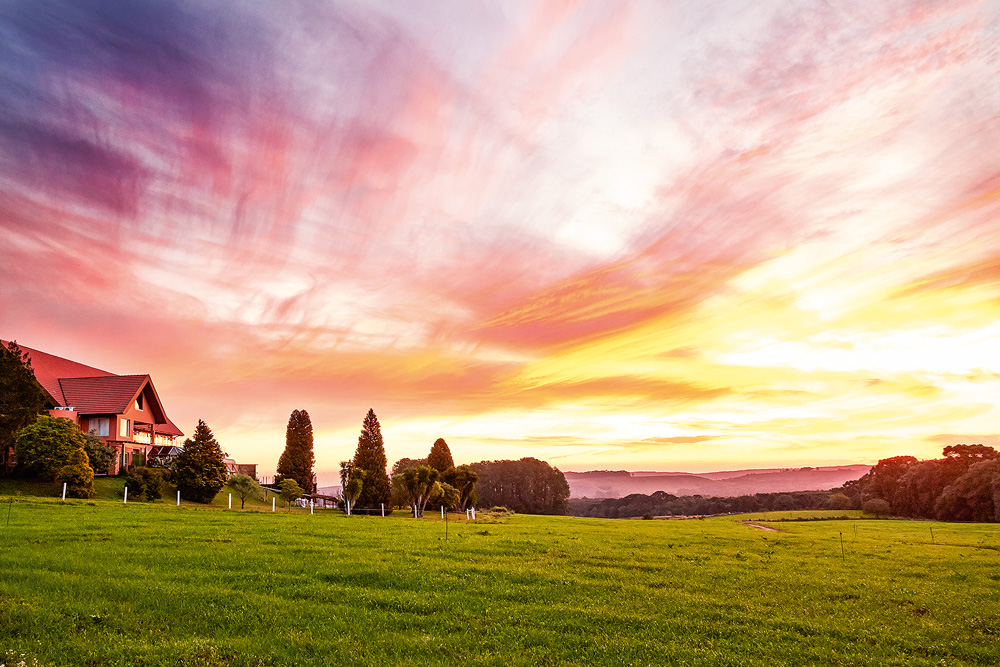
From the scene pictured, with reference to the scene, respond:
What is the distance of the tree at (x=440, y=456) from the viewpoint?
8725cm

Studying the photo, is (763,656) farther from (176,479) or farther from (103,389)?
(103,389)

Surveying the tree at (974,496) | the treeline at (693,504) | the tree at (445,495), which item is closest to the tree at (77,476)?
the tree at (445,495)

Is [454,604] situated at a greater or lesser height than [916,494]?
greater

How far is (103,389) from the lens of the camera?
72188 millimetres

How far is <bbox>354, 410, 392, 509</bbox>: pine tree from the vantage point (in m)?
81.8

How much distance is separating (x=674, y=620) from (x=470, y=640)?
505 cm

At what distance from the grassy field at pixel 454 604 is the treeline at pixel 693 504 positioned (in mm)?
95856

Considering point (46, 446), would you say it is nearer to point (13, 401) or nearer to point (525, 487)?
point (13, 401)

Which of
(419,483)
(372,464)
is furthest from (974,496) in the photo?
(372,464)

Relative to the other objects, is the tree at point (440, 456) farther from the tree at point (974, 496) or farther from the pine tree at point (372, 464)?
the tree at point (974, 496)

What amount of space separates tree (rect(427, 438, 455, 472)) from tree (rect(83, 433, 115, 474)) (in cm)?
3943

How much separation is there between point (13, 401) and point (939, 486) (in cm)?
11806

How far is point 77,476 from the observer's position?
167 feet

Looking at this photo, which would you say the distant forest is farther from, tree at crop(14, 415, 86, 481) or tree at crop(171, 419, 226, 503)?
tree at crop(14, 415, 86, 481)
